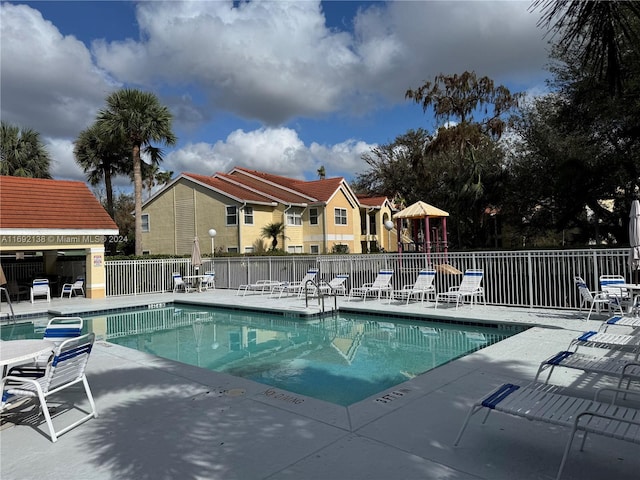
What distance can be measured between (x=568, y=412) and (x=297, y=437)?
7.64 ft

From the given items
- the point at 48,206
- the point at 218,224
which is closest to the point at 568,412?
the point at 48,206

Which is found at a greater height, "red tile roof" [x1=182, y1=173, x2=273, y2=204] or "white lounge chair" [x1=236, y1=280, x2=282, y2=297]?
"red tile roof" [x1=182, y1=173, x2=273, y2=204]

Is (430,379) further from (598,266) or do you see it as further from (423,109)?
(423,109)

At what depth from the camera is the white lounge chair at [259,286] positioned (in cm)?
1720

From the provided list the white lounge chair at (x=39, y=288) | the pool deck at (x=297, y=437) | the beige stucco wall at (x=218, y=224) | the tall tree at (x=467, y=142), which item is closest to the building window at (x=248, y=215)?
the beige stucco wall at (x=218, y=224)

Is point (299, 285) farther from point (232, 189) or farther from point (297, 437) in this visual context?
point (232, 189)

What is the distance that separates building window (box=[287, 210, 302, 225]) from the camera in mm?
29672

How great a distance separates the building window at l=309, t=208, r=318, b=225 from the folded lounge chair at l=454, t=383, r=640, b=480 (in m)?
26.6

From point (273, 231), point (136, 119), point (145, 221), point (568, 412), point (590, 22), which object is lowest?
point (568, 412)

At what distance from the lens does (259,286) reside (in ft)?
61.1

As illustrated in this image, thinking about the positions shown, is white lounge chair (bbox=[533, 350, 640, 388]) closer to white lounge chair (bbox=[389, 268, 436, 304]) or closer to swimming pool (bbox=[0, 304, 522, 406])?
swimming pool (bbox=[0, 304, 522, 406])

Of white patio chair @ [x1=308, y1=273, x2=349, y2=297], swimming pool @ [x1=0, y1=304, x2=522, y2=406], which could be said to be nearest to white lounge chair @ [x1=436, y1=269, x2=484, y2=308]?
swimming pool @ [x1=0, y1=304, x2=522, y2=406]

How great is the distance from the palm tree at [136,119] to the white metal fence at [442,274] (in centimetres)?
815

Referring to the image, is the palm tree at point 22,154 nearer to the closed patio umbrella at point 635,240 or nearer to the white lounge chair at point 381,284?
the white lounge chair at point 381,284
